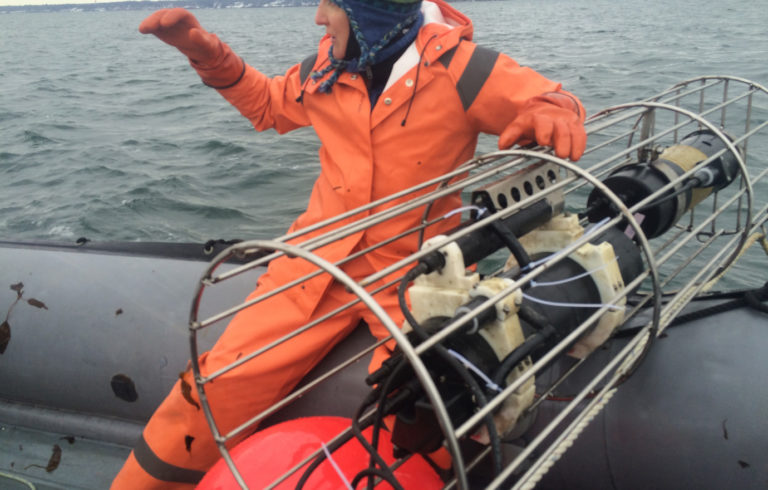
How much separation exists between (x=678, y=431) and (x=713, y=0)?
2328 cm

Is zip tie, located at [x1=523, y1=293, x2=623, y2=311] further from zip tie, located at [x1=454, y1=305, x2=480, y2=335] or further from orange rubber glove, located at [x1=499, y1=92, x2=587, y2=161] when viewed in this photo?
orange rubber glove, located at [x1=499, y1=92, x2=587, y2=161]

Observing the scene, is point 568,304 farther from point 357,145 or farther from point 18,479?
point 18,479

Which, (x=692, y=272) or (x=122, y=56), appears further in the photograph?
(x=122, y=56)

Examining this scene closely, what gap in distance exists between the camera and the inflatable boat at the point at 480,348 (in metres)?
1.01

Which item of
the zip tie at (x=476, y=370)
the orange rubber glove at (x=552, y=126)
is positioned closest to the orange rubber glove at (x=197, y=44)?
the orange rubber glove at (x=552, y=126)

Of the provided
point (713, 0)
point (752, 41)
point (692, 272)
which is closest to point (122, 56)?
point (752, 41)

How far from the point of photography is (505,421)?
105cm

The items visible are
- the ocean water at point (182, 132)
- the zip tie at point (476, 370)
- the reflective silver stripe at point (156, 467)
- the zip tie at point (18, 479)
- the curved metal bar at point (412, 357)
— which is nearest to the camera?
the curved metal bar at point (412, 357)

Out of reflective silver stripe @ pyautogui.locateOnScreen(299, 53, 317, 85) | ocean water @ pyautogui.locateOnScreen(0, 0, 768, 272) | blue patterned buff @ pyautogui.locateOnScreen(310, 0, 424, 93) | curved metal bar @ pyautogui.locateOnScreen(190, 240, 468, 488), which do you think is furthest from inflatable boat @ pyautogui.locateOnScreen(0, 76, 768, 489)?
ocean water @ pyautogui.locateOnScreen(0, 0, 768, 272)

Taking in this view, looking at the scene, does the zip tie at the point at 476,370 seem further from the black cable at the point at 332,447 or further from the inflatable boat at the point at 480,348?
the black cable at the point at 332,447

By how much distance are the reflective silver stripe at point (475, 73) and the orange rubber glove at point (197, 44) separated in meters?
0.82

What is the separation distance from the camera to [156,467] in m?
1.77

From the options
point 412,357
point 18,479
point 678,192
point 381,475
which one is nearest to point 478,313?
point 412,357

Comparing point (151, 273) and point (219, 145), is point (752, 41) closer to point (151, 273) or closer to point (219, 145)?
point (219, 145)
